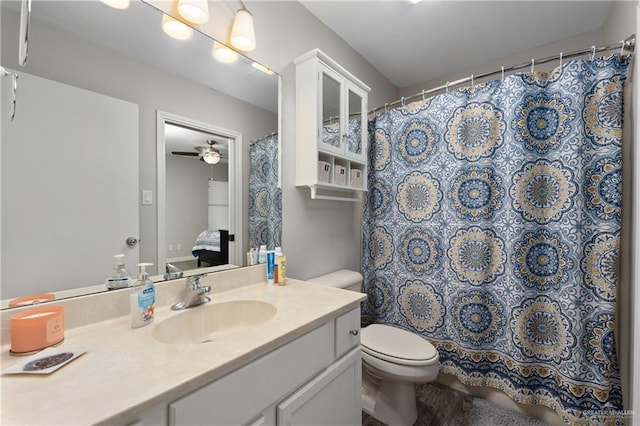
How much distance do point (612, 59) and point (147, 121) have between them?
2.07 m

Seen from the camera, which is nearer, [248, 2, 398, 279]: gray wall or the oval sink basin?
the oval sink basin

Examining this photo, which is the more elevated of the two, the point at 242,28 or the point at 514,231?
the point at 242,28

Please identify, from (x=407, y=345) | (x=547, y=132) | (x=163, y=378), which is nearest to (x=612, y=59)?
(x=547, y=132)

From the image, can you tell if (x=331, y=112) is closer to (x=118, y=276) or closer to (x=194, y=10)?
(x=194, y=10)

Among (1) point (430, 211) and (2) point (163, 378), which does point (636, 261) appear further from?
(2) point (163, 378)

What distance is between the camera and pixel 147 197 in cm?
100

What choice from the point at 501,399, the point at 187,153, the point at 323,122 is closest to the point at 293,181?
the point at 323,122

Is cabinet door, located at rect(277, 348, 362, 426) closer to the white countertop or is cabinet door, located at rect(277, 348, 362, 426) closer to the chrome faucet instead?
the white countertop

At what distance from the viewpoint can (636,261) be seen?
3.56 ft

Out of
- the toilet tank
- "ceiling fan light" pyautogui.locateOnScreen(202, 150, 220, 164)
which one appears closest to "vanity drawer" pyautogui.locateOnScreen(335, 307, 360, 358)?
the toilet tank

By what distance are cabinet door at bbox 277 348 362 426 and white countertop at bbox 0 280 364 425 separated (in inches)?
7.7

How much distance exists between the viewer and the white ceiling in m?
1.65

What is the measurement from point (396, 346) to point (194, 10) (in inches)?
72.3

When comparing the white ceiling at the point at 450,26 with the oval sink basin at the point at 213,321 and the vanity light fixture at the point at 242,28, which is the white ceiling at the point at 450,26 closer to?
the vanity light fixture at the point at 242,28
